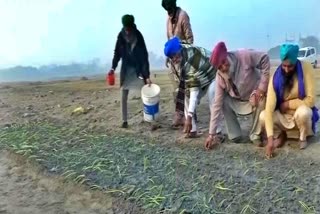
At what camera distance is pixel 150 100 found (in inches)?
286

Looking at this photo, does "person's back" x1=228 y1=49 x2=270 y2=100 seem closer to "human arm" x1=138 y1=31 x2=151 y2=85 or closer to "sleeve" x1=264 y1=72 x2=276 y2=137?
"sleeve" x1=264 y1=72 x2=276 y2=137

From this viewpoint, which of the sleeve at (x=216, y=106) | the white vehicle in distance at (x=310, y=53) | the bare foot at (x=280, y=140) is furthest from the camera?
the white vehicle in distance at (x=310, y=53)

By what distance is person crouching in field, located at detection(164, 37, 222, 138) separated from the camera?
20.5ft

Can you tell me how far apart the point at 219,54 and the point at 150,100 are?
1.83 m

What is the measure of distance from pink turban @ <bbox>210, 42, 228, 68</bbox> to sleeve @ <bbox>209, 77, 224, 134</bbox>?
314 millimetres

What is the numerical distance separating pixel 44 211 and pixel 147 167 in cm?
115

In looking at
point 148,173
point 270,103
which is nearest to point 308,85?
point 270,103

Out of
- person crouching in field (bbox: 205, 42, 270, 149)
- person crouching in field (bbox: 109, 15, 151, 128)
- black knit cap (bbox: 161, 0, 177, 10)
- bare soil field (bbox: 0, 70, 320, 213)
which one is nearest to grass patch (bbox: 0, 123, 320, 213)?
bare soil field (bbox: 0, 70, 320, 213)

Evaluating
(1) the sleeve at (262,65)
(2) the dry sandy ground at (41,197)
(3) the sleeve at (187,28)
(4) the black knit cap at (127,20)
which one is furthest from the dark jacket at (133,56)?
(2) the dry sandy ground at (41,197)

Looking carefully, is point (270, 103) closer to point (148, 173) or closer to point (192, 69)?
point (192, 69)

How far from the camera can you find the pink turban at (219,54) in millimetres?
5621

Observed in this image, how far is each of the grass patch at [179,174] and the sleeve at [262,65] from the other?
746 millimetres

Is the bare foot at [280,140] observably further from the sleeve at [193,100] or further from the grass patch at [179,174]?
the sleeve at [193,100]

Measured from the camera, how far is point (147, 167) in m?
5.21
